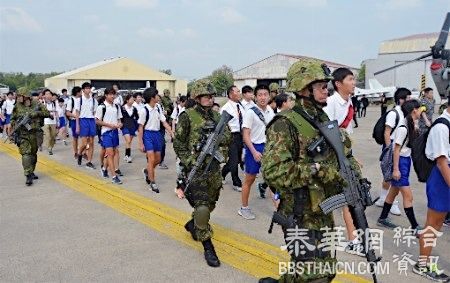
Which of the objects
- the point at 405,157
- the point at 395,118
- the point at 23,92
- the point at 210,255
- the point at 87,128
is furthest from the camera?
the point at 87,128

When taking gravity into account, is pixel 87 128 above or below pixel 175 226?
above

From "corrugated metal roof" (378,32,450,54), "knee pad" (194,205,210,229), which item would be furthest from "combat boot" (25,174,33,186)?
"corrugated metal roof" (378,32,450,54)

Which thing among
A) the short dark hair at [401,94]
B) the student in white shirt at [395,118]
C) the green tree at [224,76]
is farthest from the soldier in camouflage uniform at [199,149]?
the green tree at [224,76]

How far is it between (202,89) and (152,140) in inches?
117

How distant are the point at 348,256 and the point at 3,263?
11.8ft

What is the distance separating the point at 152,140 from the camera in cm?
734

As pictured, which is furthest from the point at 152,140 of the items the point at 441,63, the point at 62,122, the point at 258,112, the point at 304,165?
the point at 441,63

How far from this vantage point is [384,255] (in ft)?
14.8

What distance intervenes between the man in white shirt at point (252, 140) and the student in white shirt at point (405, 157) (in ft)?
5.39

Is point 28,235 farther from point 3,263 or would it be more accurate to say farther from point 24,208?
point 24,208

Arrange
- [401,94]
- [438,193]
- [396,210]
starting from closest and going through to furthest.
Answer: [438,193]
[401,94]
[396,210]

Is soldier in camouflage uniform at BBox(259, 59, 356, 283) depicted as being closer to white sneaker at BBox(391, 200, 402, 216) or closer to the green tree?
white sneaker at BBox(391, 200, 402, 216)

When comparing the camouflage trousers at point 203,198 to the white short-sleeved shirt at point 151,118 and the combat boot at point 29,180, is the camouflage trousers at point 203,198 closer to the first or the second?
the white short-sleeved shirt at point 151,118

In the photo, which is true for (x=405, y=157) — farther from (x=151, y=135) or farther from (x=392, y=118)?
(x=151, y=135)
